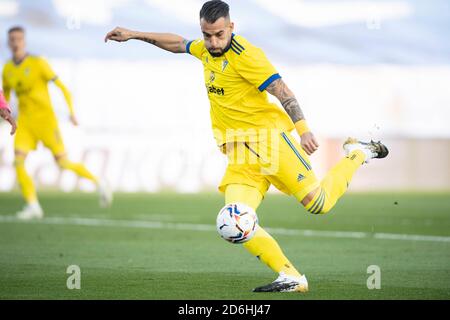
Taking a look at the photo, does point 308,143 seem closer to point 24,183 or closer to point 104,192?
point 24,183

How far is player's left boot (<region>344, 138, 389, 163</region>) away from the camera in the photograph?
27.5 ft

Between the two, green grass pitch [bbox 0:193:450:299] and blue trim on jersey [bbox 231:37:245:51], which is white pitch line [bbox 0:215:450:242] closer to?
green grass pitch [bbox 0:193:450:299]

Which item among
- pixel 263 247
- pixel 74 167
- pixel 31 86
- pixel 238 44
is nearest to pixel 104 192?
pixel 74 167

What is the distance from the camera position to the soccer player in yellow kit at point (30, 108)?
1369 cm

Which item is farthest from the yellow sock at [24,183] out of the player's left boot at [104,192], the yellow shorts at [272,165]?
the yellow shorts at [272,165]

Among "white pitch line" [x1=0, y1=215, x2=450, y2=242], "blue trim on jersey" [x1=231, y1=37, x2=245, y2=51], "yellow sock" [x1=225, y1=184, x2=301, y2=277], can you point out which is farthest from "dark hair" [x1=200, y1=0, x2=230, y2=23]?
"white pitch line" [x1=0, y1=215, x2=450, y2=242]

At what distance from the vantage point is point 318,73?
76.9ft

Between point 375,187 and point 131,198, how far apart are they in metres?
6.74

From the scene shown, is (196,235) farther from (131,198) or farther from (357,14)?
(357,14)

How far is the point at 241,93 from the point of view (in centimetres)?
732

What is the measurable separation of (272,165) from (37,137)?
7.30m

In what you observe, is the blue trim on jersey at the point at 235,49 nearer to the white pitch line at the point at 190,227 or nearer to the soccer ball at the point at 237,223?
the soccer ball at the point at 237,223

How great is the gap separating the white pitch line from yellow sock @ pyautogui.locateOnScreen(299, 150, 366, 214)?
339 cm

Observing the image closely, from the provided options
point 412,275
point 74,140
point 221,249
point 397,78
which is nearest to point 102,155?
point 74,140
